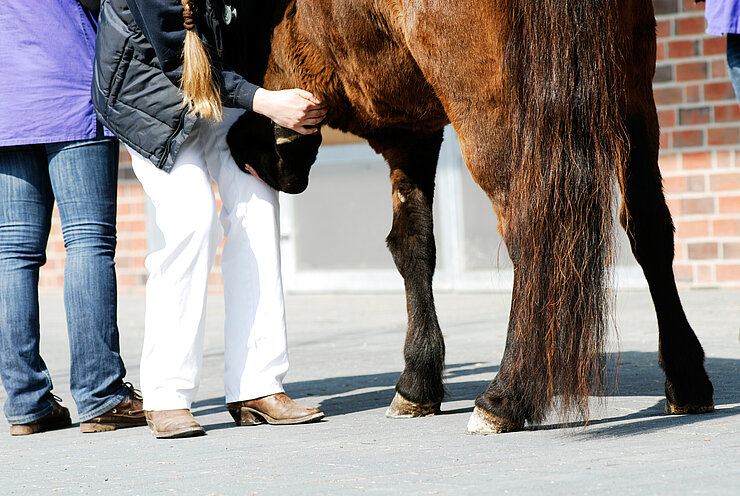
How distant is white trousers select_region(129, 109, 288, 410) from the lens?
361 centimetres

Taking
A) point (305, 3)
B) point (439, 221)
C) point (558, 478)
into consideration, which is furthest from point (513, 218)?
point (439, 221)

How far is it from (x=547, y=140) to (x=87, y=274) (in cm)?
187

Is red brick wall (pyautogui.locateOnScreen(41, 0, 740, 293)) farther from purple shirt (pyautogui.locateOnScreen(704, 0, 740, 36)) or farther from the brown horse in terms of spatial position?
the brown horse

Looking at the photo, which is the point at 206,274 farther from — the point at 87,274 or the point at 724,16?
the point at 724,16

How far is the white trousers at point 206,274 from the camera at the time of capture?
3605mm

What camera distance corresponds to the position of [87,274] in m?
3.87

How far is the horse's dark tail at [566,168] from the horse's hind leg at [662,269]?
1.30 ft

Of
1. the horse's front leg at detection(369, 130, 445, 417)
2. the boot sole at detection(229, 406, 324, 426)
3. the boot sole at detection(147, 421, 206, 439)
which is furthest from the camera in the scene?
the horse's front leg at detection(369, 130, 445, 417)

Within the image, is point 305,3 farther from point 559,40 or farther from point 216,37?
point 559,40

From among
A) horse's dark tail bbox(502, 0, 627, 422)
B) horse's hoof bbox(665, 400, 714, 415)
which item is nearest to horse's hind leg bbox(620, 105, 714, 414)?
horse's hoof bbox(665, 400, 714, 415)

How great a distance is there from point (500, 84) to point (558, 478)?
1.10 meters

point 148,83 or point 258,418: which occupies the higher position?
point 148,83

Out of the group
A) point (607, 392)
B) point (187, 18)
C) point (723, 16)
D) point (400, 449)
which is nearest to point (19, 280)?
point (187, 18)

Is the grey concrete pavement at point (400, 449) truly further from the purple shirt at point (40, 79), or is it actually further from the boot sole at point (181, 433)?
the purple shirt at point (40, 79)
